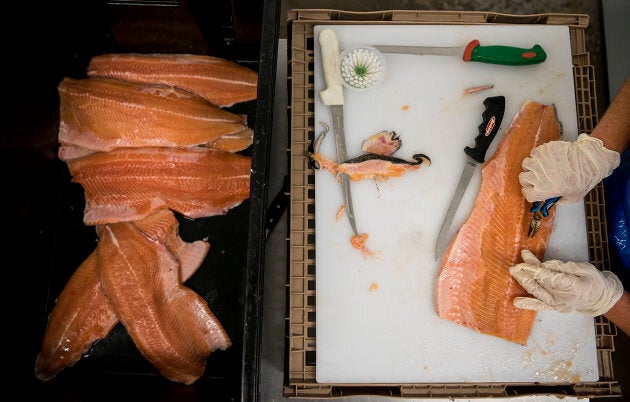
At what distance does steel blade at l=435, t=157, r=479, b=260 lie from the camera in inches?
67.5

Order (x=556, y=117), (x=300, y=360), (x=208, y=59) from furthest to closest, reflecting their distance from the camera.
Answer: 1. (x=208, y=59)
2. (x=556, y=117)
3. (x=300, y=360)

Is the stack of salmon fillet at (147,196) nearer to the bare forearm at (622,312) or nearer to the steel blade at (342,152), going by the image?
the steel blade at (342,152)

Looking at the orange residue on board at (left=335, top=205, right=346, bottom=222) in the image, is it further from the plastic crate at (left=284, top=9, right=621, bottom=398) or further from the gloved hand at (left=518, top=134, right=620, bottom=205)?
the gloved hand at (left=518, top=134, right=620, bottom=205)

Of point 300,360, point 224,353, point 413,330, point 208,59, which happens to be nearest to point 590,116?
point 413,330

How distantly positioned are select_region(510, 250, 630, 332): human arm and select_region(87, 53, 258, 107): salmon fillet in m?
1.25

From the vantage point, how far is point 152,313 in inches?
71.0

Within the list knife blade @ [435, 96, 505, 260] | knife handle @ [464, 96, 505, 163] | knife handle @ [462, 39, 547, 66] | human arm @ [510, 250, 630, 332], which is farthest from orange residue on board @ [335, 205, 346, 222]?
knife handle @ [462, 39, 547, 66]

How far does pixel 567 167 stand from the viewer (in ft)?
5.19

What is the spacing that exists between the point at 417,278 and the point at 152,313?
0.95 metres

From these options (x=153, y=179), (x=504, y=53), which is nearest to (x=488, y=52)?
(x=504, y=53)

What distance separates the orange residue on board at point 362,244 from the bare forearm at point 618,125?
84cm

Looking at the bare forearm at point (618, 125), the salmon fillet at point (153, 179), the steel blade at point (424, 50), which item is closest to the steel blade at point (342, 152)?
the steel blade at point (424, 50)

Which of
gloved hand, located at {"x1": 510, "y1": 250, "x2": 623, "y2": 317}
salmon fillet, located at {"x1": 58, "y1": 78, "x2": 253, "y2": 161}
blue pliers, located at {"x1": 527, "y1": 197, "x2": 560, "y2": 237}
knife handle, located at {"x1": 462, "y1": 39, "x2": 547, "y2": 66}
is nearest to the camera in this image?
gloved hand, located at {"x1": 510, "y1": 250, "x2": 623, "y2": 317}

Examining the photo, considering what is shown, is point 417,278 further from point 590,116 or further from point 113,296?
point 113,296
